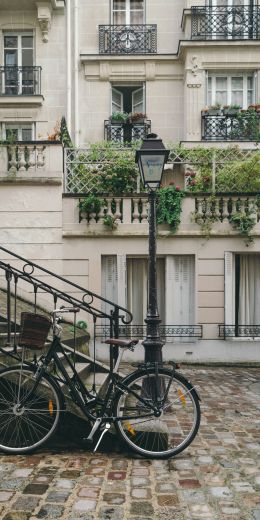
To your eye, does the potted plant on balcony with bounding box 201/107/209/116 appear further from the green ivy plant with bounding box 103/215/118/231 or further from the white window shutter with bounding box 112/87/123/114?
the green ivy plant with bounding box 103/215/118/231

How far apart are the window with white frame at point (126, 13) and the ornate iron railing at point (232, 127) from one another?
4287mm

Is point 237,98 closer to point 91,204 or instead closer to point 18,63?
point 18,63

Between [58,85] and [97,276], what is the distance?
8028 mm

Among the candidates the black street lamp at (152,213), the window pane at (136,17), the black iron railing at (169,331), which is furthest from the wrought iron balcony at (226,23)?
the black street lamp at (152,213)

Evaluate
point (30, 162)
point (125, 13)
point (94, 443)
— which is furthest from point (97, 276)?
point (125, 13)

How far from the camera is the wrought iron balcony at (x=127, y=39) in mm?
15852

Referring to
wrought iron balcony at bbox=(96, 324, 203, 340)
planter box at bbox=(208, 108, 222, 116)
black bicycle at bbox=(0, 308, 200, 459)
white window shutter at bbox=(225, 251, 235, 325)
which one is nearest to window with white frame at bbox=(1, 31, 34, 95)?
planter box at bbox=(208, 108, 222, 116)

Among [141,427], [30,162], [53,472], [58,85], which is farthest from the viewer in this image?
[58,85]

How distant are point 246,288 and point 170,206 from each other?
2550mm

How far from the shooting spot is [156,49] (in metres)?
15.9

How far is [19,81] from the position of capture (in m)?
15.8

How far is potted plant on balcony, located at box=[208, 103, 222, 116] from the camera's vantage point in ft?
49.3

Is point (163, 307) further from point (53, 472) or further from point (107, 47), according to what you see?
point (107, 47)

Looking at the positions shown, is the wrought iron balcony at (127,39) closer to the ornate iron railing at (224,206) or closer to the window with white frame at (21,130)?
the window with white frame at (21,130)
